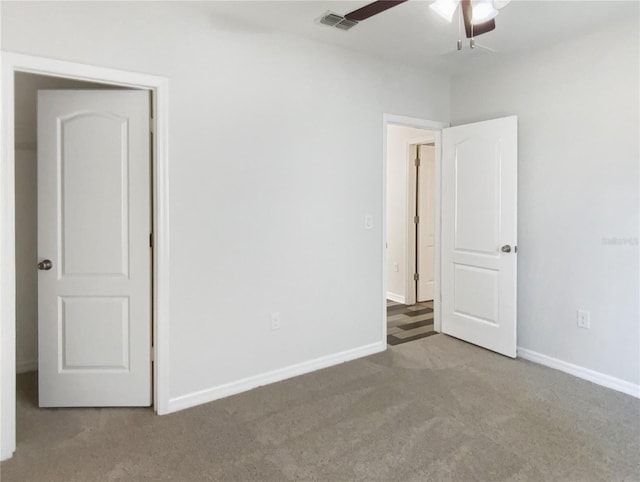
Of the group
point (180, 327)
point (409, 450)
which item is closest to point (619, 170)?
point (409, 450)

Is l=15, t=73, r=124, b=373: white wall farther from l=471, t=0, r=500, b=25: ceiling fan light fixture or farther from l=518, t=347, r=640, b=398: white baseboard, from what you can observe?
l=518, t=347, r=640, b=398: white baseboard

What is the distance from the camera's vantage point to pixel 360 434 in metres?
2.35

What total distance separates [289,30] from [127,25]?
3.58 ft

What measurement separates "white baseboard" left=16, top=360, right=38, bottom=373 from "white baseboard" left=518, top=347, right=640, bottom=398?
404 centimetres

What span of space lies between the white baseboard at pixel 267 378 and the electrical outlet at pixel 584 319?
1.54 m

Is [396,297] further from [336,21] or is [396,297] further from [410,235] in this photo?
[336,21]

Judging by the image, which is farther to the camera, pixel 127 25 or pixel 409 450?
pixel 127 25

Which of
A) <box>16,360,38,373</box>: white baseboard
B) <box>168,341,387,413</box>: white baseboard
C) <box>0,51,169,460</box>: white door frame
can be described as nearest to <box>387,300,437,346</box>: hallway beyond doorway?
<box>168,341,387,413</box>: white baseboard

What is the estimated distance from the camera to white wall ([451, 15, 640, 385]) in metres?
2.86

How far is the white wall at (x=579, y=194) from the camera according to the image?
2859 mm

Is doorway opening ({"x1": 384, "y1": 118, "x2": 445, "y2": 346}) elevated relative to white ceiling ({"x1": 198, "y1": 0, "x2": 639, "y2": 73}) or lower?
A: lower

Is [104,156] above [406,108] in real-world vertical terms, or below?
below

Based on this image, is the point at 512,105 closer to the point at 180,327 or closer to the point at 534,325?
the point at 534,325

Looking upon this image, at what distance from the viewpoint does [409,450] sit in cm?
219
